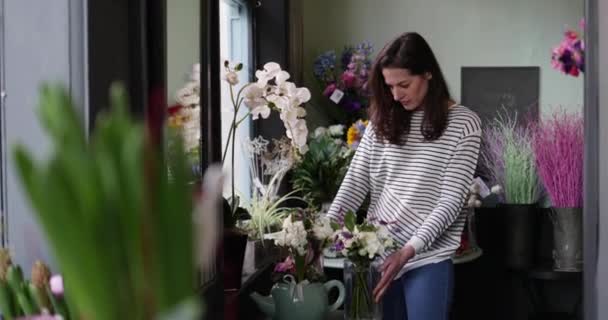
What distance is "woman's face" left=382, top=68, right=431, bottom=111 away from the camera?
2.55 metres

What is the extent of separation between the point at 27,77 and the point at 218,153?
1056mm

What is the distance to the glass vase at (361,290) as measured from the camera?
2336 millimetres

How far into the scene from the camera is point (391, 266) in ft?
7.79

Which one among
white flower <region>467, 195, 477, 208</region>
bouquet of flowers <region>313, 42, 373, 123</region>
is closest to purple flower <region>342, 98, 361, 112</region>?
bouquet of flowers <region>313, 42, 373, 123</region>

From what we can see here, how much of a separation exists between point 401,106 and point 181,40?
0.84 metres

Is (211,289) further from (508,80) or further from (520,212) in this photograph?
(508,80)

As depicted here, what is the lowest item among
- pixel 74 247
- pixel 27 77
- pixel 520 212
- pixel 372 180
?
pixel 520 212

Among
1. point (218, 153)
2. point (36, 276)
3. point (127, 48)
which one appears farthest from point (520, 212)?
point (36, 276)

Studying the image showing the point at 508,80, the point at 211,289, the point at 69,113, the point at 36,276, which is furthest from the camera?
the point at 508,80

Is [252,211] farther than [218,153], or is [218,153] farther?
[252,211]

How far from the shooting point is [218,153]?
2445mm

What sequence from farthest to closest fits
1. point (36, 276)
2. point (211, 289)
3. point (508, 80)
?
point (508, 80), point (211, 289), point (36, 276)

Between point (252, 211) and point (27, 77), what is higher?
point (27, 77)

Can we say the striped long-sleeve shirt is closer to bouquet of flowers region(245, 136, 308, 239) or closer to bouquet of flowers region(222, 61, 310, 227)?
bouquet of flowers region(222, 61, 310, 227)
